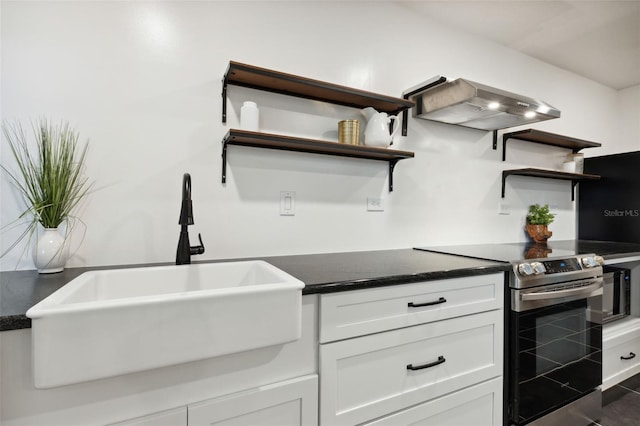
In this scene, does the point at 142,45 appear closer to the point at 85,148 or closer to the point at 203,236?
the point at 85,148

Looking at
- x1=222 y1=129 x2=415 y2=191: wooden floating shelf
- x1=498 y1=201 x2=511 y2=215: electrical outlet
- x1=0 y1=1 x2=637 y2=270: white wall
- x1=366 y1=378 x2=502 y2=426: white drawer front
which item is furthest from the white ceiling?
x1=366 y1=378 x2=502 y2=426: white drawer front

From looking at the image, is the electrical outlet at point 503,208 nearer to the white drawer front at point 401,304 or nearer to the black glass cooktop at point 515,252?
the black glass cooktop at point 515,252

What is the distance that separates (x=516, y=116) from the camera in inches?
79.3

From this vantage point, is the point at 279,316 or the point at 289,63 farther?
the point at 289,63

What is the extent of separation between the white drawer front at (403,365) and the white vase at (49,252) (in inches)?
41.4

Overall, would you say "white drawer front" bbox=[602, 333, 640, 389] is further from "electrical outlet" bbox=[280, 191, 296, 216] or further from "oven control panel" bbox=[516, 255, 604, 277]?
"electrical outlet" bbox=[280, 191, 296, 216]

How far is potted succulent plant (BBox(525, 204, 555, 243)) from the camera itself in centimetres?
247

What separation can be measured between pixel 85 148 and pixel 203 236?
0.60m

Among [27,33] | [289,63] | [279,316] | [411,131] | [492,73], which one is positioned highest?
[492,73]

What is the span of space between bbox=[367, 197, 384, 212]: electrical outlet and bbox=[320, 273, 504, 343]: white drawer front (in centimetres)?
70

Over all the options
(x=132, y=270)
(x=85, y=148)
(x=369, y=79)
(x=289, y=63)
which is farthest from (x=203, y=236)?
(x=369, y=79)

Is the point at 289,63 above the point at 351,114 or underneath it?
above

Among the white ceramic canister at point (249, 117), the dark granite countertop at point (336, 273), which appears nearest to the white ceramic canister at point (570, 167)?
the dark granite countertop at point (336, 273)

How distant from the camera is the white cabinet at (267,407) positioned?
91 centimetres
